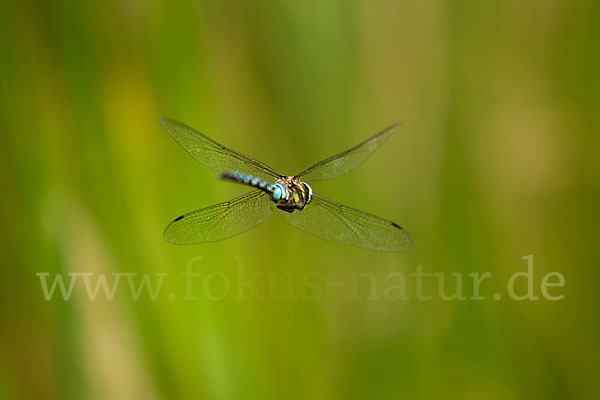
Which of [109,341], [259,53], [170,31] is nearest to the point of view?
[109,341]

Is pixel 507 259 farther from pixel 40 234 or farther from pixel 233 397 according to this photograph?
pixel 40 234

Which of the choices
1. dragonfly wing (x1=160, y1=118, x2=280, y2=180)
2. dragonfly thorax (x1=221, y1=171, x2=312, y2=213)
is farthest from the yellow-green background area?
dragonfly thorax (x1=221, y1=171, x2=312, y2=213)

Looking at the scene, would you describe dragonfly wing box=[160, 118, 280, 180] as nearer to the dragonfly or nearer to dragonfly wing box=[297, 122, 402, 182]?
the dragonfly

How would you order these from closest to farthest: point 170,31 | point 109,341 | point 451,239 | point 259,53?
point 109,341, point 170,31, point 451,239, point 259,53

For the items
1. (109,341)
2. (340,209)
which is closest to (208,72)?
(340,209)

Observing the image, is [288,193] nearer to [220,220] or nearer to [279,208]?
[279,208]

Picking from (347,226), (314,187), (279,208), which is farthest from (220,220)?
(314,187)

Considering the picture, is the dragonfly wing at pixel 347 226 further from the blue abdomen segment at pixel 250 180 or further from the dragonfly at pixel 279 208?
the blue abdomen segment at pixel 250 180
